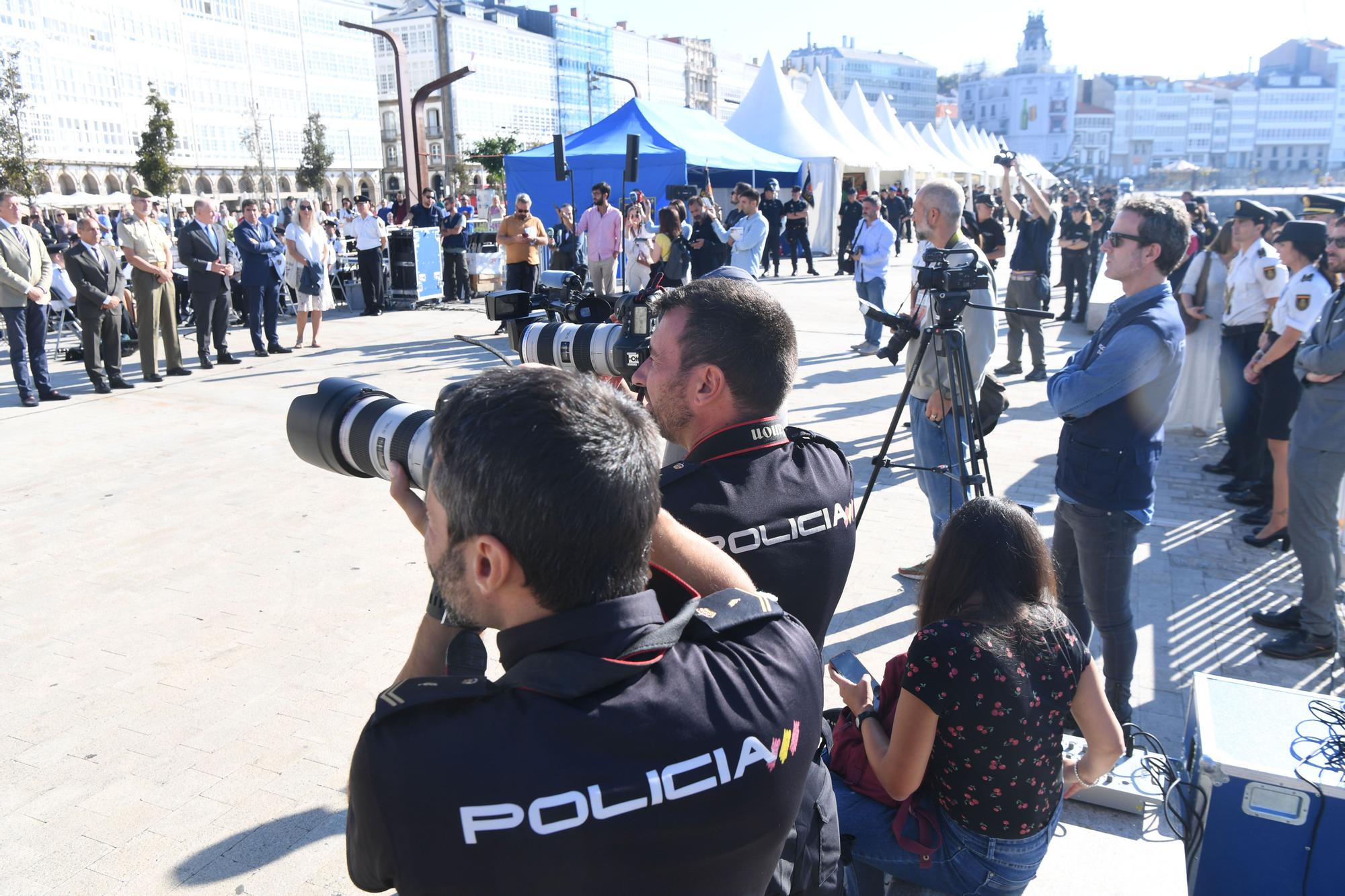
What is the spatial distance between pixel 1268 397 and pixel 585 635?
510cm

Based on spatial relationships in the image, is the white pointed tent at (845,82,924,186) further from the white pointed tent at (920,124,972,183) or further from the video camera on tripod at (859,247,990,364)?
the video camera on tripod at (859,247,990,364)

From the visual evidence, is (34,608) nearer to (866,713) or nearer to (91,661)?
(91,661)

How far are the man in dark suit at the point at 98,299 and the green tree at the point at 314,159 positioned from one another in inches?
2113

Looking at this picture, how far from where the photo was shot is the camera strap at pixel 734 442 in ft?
6.01

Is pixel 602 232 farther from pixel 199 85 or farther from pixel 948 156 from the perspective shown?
pixel 199 85

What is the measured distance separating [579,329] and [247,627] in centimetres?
235

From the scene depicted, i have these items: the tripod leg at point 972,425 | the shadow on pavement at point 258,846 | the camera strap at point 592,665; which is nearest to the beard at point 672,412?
the camera strap at point 592,665

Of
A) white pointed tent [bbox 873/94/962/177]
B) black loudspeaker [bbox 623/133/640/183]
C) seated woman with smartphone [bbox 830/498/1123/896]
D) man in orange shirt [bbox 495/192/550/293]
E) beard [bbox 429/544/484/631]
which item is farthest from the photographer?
white pointed tent [bbox 873/94/962/177]

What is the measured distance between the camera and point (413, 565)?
4.70 meters

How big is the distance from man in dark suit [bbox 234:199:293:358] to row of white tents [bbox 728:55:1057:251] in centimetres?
1371

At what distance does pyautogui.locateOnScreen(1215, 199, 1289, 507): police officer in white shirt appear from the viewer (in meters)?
5.57

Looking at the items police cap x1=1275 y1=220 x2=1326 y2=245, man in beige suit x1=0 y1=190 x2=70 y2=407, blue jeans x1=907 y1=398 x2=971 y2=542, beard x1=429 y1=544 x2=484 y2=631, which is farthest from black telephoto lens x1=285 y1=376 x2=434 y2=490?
man in beige suit x1=0 y1=190 x2=70 y2=407

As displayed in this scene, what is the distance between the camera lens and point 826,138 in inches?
891

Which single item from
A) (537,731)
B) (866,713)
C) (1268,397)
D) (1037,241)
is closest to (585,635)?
(537,731)
